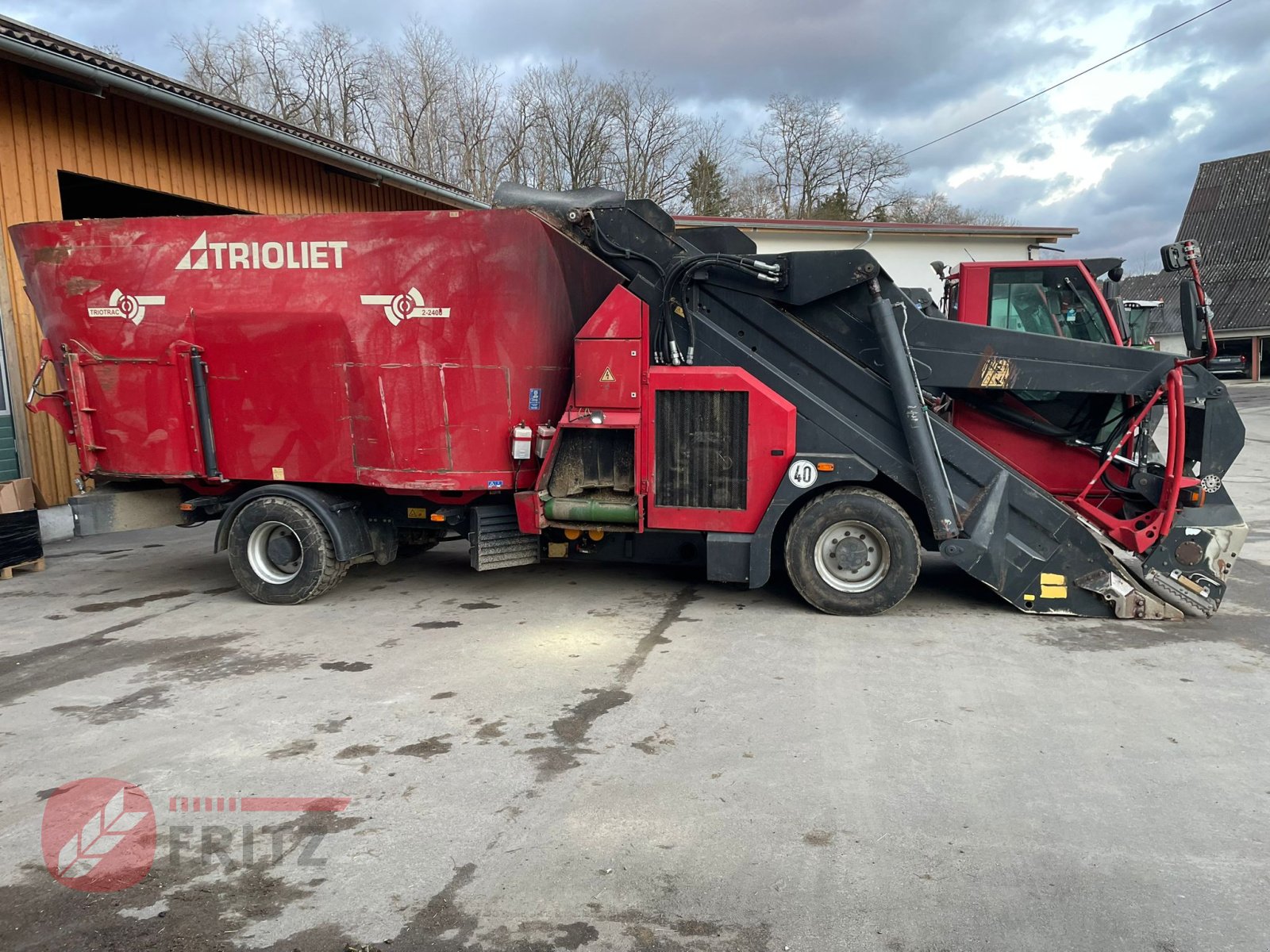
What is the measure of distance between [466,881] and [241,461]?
4.71 metres

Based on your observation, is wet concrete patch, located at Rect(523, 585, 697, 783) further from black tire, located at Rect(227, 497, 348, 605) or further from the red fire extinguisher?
black tire, located at Rect(227, 497, 348, 605)

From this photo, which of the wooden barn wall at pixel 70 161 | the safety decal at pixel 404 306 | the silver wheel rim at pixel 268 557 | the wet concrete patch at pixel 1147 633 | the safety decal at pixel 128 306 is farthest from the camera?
the wooden barn wall at pixel 70 161

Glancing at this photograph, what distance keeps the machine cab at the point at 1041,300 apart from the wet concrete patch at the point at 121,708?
6.78m

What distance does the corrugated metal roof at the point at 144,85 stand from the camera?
25.9ft

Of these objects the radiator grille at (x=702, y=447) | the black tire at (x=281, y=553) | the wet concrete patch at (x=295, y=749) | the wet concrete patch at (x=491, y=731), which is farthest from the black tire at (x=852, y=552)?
the black tire at (x=281, y=553)

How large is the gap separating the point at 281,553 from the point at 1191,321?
6794mm

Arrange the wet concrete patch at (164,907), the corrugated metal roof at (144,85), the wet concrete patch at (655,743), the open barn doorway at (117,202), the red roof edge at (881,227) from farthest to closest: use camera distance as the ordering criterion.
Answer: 1. the red roof edge at (881,227)
2. the open barn doorway at (117,202)
3. the corrugated metal roof at (144,85)
4. the wet concrete patch at (655,743)
5. the wet concrete patch at (164,907)

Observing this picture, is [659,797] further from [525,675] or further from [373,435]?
[373,435]

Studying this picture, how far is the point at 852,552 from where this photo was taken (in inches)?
237

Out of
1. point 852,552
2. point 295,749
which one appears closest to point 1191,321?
point 852,552

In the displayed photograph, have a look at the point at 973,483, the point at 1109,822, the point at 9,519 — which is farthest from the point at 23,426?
the point at 1109,822

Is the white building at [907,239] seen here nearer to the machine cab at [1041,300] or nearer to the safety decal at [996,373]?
the machine cab at [1041,300]

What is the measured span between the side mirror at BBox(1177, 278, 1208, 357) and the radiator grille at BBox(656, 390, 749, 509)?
292 centimetres

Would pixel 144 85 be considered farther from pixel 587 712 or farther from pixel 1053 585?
pixel 1053 585
